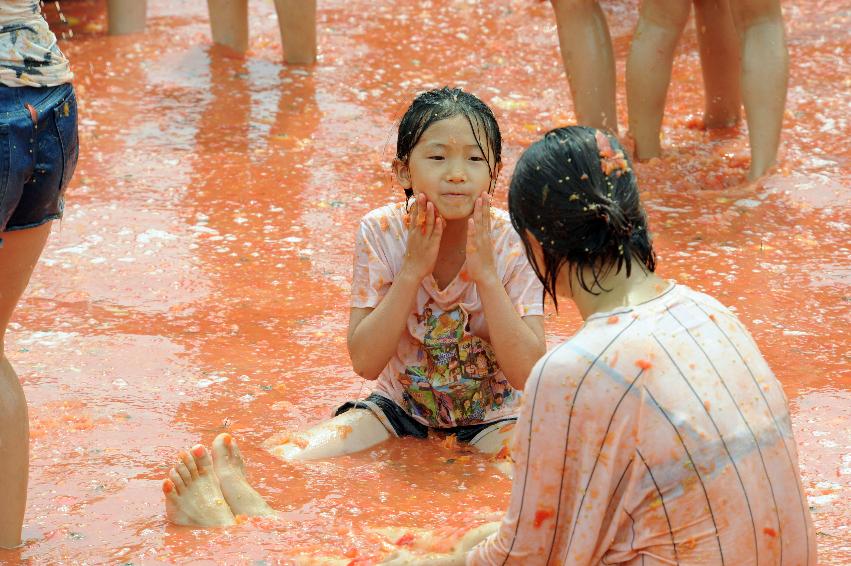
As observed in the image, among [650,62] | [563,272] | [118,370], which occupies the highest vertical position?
[563,272]

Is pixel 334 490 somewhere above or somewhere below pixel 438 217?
below

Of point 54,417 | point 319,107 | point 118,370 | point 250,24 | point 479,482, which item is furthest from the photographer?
point 250,24

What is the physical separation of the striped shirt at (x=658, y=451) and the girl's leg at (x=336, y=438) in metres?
1.30

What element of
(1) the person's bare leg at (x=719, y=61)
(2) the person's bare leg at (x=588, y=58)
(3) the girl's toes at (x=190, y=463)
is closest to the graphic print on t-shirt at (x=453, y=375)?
(3) the girl's toes at (x=190, y=463)

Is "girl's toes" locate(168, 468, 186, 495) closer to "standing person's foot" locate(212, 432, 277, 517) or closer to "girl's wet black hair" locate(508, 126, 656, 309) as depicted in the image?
"standing person's foot" locate(212, 432, 277, 517)

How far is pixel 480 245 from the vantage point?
10.3 feet

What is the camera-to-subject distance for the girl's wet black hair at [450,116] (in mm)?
3184

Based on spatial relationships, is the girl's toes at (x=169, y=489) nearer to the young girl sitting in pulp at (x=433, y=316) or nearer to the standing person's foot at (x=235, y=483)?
the young girl sitting in pulp at (x=433, y=316)

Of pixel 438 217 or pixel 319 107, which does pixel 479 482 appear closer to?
pixel 438 217

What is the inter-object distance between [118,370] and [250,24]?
469 centimetres

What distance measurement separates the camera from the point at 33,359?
4.02 metres

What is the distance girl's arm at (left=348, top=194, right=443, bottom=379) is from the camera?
317cm

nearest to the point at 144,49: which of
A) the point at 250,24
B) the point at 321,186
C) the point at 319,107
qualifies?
the point at 250,24

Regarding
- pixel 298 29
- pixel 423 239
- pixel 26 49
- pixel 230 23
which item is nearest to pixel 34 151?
pixel 26 49
